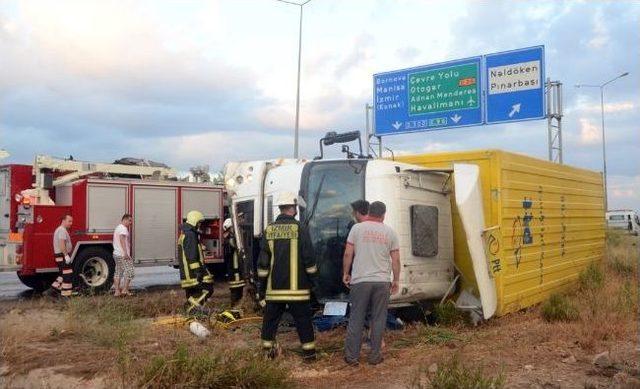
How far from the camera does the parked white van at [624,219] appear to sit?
44.8m

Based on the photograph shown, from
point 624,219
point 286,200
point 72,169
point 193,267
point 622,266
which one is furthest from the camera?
point 624,219

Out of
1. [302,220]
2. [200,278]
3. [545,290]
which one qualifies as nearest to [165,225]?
[200,278]

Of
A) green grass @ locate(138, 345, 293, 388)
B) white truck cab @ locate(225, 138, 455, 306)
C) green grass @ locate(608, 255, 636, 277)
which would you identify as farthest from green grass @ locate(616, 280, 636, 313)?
green grass @ locate(138, 345, 293, 388)

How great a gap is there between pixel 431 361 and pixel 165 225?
9.50 m

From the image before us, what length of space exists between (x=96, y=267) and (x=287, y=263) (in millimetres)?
7913

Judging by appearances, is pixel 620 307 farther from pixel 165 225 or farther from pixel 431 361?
pixel 165 225

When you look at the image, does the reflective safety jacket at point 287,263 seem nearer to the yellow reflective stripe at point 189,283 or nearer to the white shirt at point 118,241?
the yellow reflective stripe at point 189,283

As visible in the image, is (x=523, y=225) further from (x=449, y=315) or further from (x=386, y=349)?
(x=386, y=349)

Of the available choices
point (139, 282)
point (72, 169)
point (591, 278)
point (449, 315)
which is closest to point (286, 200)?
point (449, 315)

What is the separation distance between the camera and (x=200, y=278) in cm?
913

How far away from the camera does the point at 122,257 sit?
12.7 metres

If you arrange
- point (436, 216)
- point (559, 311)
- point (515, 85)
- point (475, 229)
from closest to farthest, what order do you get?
point (475, 229)
point (436, 216)
point (559, 311)
point (515, 85)

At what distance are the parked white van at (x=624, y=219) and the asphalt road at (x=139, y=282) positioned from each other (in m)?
34.9

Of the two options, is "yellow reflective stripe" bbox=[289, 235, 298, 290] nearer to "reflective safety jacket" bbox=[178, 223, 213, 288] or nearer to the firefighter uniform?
"reflective safety jacket" bbox=[178, 223, 213, 288]
